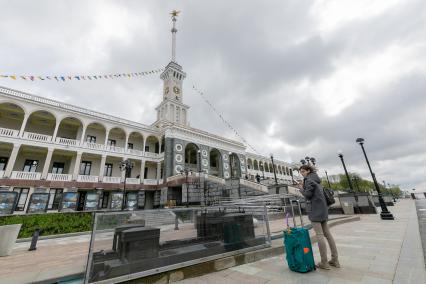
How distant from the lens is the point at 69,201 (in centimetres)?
1658

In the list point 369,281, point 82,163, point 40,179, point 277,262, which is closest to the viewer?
point 369,281

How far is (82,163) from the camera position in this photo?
22250 millimetres

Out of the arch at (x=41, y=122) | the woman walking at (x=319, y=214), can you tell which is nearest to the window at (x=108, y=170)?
the arch at (x=41, y=122)

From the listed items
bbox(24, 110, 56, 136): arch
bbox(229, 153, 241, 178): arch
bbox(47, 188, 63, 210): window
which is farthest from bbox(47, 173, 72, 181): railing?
bbox(229, 153, 241, 178): arch

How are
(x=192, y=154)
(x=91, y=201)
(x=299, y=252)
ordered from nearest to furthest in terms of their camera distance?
1. (x=299, y=252)
2. (x=91, y=201)
3. (x=192, y=154)

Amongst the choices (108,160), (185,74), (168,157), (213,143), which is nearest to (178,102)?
(185,74)

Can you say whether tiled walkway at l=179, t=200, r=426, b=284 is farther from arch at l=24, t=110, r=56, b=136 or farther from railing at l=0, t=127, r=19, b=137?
arch at l=24, t=110, r=56, b=136

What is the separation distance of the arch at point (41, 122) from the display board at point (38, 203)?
8762 millimetres

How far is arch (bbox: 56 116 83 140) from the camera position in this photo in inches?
848

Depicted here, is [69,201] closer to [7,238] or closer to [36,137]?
[36,137]

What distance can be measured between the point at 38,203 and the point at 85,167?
7.45 metres

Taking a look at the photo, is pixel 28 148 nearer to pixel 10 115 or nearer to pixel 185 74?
pixel 10 115

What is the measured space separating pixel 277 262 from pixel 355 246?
2.66 m

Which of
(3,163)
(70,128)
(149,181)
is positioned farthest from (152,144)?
(3,163)
